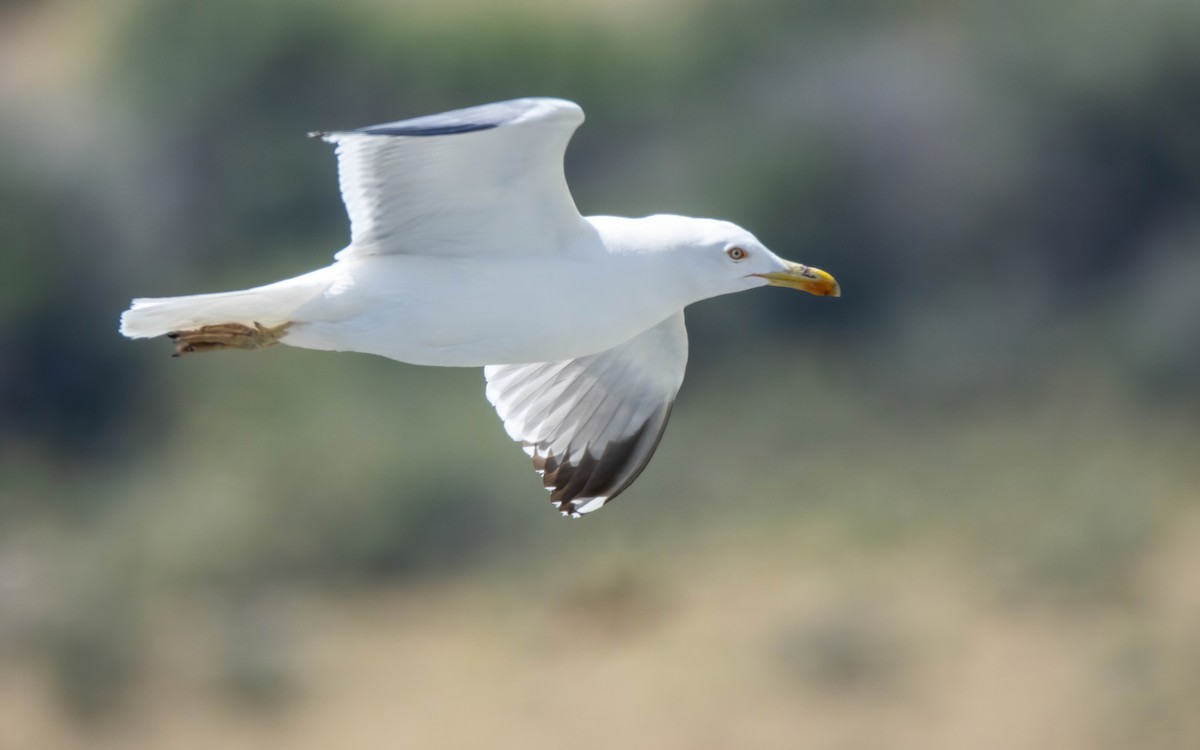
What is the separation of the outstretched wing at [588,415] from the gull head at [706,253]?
1.24 m

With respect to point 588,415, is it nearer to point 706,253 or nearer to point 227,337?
point 706,253

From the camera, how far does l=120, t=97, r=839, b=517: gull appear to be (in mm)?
6344

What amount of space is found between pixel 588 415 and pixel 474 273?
5.46 ft

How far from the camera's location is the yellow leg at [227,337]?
6.45 metres

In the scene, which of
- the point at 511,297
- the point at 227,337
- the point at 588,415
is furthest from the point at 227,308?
the point at 588,415

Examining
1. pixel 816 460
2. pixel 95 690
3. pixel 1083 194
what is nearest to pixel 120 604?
pixel 95 690

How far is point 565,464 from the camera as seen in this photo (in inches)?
317

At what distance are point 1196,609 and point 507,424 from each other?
8699 mm

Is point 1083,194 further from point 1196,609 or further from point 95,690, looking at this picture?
point 95,690

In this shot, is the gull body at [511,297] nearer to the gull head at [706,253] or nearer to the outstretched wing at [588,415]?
the gull head at [706,253]

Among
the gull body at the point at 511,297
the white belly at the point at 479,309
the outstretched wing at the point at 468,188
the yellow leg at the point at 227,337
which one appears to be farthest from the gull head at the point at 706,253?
the yellow leg at the point at 227,337

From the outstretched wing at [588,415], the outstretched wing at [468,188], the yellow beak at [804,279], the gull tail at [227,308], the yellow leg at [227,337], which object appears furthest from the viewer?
the outstretched wing at [588,415]

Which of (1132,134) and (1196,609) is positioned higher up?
(1132,134)

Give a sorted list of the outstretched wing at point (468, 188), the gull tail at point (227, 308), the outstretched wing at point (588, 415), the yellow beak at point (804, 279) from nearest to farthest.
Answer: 1. the outstretched wing at point (468, 188)
2. the gull tail at point (227, 308)
3. the yellow beak at point (804, 279)
4. the outstretched wing at point (588, 415)
